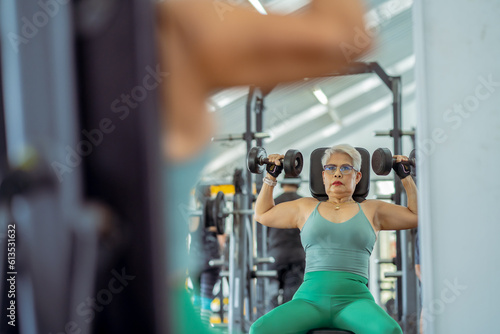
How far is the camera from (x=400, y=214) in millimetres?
2352

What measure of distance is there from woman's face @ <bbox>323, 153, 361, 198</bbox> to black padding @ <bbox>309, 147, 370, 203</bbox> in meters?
0.10

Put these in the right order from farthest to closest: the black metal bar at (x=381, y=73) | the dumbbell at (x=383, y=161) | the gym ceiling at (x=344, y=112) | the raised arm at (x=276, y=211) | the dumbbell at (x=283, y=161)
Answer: the gym ceiling at (x=344, y=112)
the black metal bar at (x=381, y=73)
the raised arm at (x=276, y=211)
the dumbbell at (x=283, y=161)
the dumbbell at (x=383, y=161)

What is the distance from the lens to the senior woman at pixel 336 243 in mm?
2082

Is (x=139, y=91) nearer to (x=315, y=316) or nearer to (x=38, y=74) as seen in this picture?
(x=38, y=74)

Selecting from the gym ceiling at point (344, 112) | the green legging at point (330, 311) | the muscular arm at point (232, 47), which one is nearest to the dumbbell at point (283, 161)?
the green legging at point (330, 311)

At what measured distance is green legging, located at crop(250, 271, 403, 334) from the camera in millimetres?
2033

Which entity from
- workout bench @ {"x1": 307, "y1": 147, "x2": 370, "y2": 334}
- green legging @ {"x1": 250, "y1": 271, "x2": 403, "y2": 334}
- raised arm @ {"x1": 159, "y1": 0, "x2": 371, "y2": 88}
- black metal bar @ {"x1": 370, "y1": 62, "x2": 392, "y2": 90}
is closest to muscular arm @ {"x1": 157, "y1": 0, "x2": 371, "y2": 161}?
raised arm @ {"x1": 159, "y1": 0, "x2": 371, "y2": 88}

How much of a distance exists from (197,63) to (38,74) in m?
0.11

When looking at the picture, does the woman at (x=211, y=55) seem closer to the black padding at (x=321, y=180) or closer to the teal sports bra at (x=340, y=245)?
the teal sports bra at (x=340, y=245)

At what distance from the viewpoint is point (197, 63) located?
37 cm

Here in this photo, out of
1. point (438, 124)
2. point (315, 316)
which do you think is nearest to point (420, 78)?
point (438, 124)

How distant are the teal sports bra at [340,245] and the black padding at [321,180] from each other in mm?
222

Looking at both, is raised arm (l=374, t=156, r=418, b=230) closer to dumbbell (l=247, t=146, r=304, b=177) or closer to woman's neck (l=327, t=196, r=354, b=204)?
woman's neck (l=327, t=196, r=354, b=204)

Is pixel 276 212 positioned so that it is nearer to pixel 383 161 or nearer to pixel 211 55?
pixel 383 161
